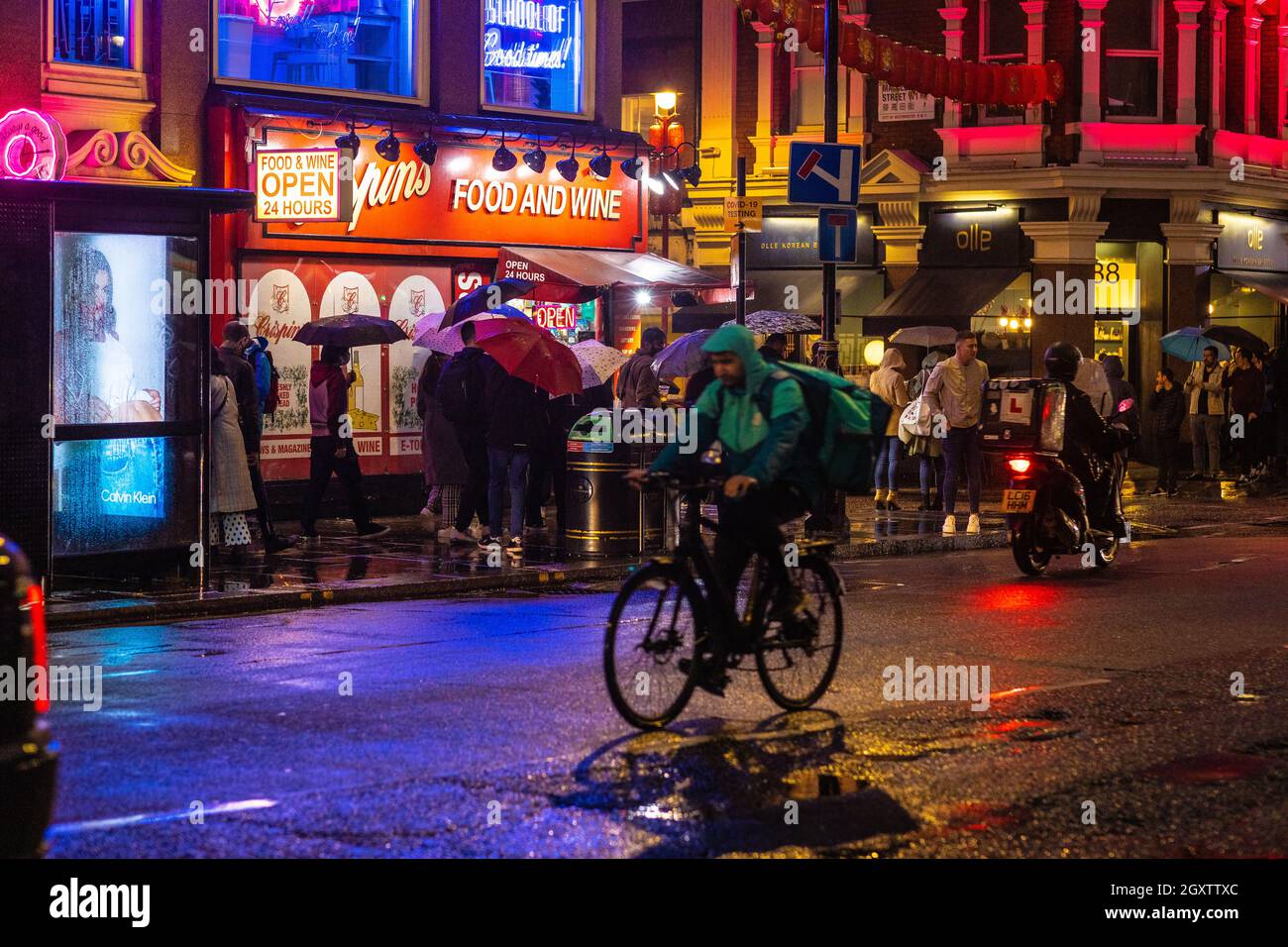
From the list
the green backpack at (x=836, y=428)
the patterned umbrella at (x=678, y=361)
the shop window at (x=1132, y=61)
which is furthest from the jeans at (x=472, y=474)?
the shop window at (x=1132, y=61)

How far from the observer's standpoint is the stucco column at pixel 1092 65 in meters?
30.1

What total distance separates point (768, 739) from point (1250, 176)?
25876mm

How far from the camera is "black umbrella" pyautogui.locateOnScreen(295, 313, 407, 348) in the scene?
1827 cm

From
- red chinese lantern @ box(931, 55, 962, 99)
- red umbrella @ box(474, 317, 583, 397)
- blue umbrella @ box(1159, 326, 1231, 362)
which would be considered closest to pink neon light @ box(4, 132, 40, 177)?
red umbrella @ box(474, 317, 583, 397)

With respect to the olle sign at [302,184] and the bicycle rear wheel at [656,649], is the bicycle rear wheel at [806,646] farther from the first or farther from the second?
the olle sign at [302,184]

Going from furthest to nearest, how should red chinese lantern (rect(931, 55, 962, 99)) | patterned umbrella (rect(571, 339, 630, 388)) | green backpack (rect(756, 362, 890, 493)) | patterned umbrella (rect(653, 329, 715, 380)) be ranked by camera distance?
1. red chinese lantern (rect(931, 55, 962, 99))
2. patterned umbrella (rect(571, 339, 630, 388))
3. patterned umbrella (rect(653, 329, 715, 380))
4. green backpack (rect(756, 362, 890, 493))

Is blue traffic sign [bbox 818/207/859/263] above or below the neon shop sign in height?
below

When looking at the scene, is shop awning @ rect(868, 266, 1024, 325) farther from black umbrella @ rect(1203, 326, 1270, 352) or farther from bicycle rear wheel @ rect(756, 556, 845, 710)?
bicycle rear wheel @ rect(756, 556, 845, 710)

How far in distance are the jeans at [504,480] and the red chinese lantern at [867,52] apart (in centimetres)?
885

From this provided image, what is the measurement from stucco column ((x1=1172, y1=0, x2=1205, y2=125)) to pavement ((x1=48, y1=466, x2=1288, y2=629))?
1049cm

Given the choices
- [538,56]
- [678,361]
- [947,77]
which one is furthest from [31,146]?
[947,77]

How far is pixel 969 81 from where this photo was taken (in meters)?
26.1

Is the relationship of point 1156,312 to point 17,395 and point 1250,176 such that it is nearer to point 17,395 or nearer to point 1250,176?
point 1250,176
